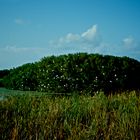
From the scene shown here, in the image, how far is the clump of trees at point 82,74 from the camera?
1641 cm

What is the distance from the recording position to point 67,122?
793 centimetres

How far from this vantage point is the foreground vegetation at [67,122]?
6.87m

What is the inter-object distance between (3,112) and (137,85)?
9.61 metres

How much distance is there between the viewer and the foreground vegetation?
6.87m

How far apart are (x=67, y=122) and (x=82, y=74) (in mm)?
8654

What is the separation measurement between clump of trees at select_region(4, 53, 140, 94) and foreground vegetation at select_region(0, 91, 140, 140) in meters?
6.07

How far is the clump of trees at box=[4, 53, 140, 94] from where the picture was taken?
16406 millimetres

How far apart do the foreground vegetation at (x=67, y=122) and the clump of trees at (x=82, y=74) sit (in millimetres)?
6074

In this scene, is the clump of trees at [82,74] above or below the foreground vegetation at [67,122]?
above

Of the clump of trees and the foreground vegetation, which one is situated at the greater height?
the clump of trees

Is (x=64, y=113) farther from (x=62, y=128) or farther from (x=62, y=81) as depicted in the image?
(x=62, y=81)

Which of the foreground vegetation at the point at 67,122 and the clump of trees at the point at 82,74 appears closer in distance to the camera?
the foreground vegetation at the point at 67,122

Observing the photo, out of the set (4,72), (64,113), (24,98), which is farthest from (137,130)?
(4,72)

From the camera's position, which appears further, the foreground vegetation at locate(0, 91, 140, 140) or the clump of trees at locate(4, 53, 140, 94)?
the clump of trees at locate(4, 53, 140, 94)
